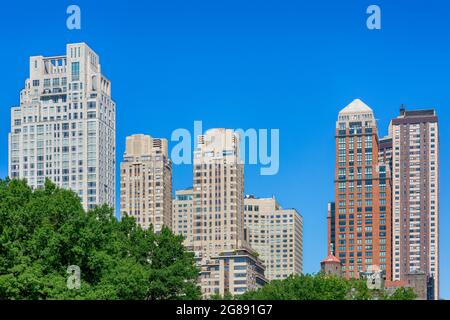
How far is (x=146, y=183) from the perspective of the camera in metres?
178

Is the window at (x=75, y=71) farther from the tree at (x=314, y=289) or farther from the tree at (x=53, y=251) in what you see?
the tree at (x=53, y=251)

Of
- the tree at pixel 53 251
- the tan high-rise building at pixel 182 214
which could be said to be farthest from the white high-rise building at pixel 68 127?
the tree at pixel 53 251

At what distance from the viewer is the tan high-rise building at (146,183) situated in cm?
17025

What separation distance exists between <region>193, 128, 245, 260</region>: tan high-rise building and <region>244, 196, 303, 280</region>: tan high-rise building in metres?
5.98

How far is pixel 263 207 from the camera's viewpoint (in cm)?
19125

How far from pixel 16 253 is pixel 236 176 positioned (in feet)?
406

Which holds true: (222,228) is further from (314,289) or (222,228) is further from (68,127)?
(314,289)

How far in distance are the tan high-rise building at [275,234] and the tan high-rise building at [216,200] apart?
5.98 m

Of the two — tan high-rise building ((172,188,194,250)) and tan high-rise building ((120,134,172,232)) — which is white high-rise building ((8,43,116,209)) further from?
tan high-rise building ((172,188,194,250))

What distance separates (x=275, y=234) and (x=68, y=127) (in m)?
53.1
